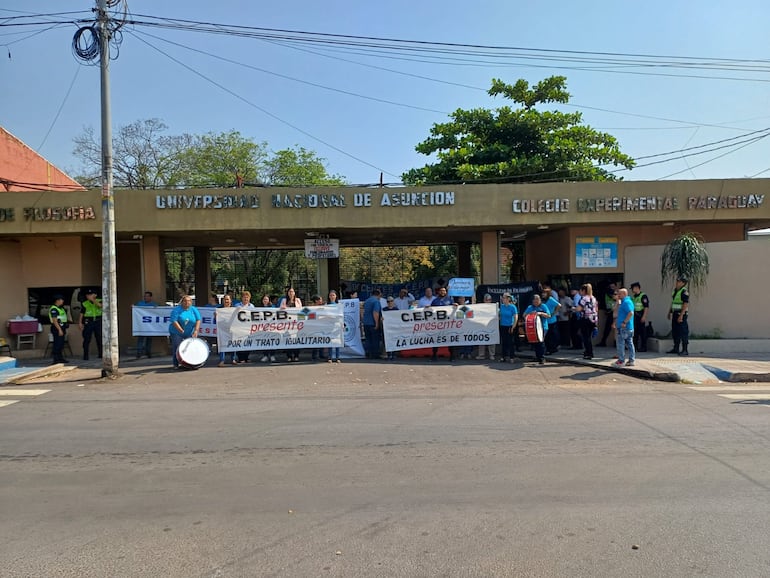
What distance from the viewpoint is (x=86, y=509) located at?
464cm

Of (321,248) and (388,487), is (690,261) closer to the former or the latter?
(321,248)

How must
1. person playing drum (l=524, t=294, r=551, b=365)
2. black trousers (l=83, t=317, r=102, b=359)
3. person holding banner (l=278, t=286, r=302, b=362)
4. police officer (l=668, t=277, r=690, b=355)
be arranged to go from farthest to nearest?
black trousers (l=83, t=317, r=102, b=359) → person holding banner (l=278, t=286, r=302, b=362) → police officer (l=668, t=277, r=690, b=355) → person playing drum (l=524, t=294, r=551, b=365)

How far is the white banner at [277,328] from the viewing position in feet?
44.0

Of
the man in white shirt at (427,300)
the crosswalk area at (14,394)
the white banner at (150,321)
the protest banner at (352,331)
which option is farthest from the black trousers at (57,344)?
the man in white shirt at (427,300)

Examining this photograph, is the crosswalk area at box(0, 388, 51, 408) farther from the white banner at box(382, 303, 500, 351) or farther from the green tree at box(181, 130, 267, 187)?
the green tree at box(181, 130, 267, 187)

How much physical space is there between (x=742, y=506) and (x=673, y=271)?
1125 centimetres

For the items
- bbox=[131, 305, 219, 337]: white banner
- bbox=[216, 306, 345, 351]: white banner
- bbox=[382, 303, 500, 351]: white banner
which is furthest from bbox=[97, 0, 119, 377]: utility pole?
bbox=[382, 303, 500, 351]: white banner

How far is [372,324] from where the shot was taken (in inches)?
539

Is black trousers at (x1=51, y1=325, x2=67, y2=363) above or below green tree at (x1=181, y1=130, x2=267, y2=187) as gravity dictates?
below

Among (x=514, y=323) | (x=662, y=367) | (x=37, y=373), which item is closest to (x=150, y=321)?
(x=37, y=373)

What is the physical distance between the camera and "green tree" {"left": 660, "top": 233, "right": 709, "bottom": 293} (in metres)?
14.1

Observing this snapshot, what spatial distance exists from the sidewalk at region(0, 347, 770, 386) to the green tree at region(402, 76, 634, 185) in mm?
12079

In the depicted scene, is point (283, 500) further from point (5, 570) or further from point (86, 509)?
point (5, 570)

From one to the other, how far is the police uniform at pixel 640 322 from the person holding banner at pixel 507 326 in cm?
323
